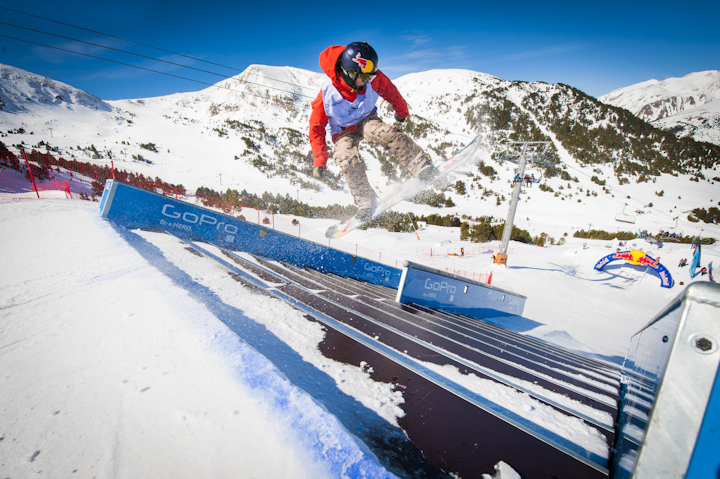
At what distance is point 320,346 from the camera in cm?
180

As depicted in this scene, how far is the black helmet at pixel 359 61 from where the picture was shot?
3410 millimetres

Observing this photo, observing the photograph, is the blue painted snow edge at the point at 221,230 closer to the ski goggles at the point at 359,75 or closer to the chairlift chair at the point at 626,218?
the ski goggles at the point at 359,75

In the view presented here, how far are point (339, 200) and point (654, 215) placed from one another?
41.7m

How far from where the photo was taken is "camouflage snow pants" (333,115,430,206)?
13.7 ft

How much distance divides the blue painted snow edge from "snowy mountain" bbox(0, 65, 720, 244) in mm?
18140

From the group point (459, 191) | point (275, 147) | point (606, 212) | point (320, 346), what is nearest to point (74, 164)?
point (320, 346)

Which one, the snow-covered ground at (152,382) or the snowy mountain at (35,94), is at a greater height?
the snowy mountain at (35,94)

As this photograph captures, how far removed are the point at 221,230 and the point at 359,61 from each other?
462 cm

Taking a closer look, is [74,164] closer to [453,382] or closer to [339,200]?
[339,200]

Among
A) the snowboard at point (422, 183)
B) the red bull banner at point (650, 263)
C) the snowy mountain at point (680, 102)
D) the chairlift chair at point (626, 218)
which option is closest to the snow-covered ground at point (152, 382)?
the snowboard at point (422, 183)

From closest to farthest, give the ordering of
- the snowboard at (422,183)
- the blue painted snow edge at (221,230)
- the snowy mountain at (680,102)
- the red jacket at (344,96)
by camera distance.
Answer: the red jacket at (344,96) < the snowboard at (422,183) < the blue painted snow edge at (221,230) < the snowy mountain at (680,102)

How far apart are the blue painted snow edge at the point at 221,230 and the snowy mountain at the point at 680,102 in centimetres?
11239

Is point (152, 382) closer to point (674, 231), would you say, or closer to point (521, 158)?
point (521, 158)

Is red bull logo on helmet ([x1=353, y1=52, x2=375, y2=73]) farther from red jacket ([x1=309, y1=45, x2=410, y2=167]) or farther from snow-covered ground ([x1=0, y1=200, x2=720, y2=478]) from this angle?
snow-covered ground ([x1=0, y1=200, x2=720, y2=478])
